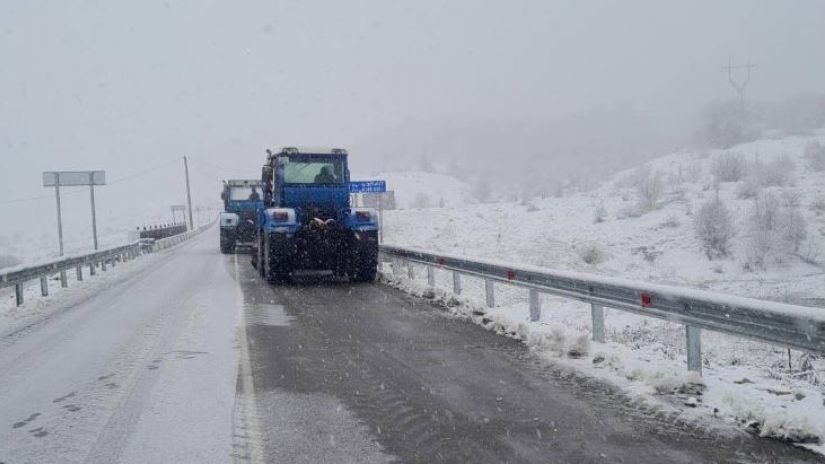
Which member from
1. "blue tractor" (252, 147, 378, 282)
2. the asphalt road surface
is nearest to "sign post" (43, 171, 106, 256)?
"blue tractor" (252, 147, 378, 282)

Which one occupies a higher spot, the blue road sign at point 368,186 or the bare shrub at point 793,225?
the blue road sign at point 368,186

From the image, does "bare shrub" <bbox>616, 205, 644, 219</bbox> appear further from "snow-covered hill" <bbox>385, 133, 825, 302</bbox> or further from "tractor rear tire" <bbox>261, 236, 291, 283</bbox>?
"tractor rear tire" <bbox>261, 236, 291, 283</bbox>

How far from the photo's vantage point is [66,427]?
5.21m

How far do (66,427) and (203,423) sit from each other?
1092 mm

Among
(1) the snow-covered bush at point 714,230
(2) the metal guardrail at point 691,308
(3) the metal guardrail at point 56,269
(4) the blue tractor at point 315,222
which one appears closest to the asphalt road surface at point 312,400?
A: (2) the metal guardrail at point 691,308

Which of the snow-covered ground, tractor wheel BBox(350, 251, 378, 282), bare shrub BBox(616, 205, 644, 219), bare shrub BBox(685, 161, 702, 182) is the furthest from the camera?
bare shrub BBox(685, 161, 702, 182)

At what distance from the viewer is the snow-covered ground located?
223 inches

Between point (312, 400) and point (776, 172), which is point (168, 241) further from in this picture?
point (312, 400)

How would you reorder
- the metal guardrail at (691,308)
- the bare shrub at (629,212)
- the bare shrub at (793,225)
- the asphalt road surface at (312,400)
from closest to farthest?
the asphalt road surface at (312,400) < the metal guardrail at (691,308) < the bare shrub at (793,225) < the bare shrub at (629,212)

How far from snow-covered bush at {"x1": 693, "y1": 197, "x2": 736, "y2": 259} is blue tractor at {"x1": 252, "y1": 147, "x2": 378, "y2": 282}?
1408 centimetres

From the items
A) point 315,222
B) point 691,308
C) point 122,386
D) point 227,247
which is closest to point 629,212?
point 227,247

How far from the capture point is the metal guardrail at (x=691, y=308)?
206 inches

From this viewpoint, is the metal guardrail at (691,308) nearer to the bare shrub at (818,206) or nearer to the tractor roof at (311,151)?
the tractor roof at (311,151)

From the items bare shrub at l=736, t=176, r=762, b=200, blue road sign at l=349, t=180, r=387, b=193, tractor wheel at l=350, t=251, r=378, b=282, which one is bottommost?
tractor wheel at l=350, t=251, r=378, b=282
